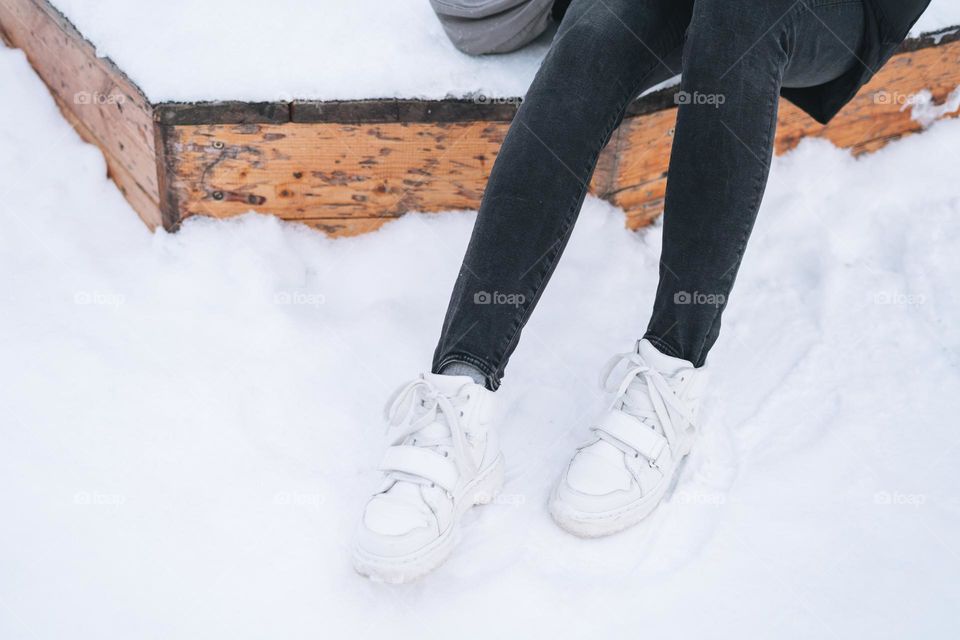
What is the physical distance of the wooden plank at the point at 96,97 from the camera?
1.49 metres

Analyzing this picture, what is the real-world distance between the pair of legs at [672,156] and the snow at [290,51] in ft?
1.12

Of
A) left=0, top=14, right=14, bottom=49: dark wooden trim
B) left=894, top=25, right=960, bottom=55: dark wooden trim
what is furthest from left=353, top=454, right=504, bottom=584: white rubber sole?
left=0, top=14, right=14, bottom=49: dark wooden trim

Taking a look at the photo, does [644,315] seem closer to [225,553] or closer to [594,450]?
[594,450]

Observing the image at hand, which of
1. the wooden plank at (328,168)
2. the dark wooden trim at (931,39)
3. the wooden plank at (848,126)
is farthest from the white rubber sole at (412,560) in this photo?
the dark wooden trim at (931,39)

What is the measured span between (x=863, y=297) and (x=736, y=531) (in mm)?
568

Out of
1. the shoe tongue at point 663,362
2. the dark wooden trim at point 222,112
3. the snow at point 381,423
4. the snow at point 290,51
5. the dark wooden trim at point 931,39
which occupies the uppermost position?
the dark wooden trim at point 931,39

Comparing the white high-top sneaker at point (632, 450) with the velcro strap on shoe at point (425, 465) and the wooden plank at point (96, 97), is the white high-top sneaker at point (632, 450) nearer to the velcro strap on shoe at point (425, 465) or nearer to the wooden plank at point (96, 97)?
the velcro strap on shoe at point (425, 465)

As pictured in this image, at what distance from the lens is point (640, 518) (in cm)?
119

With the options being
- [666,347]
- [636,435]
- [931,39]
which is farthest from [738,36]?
[931,39]

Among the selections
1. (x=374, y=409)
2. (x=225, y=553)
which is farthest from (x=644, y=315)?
(x=225, y=553)

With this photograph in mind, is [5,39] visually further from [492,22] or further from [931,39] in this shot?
[931,39]

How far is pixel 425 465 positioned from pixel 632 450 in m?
0.27

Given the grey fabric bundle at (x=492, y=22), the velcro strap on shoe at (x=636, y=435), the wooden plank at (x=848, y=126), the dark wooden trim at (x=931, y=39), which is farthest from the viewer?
the dark wooden trim at (x=931, y=39)

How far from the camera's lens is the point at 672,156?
3.77 ft
